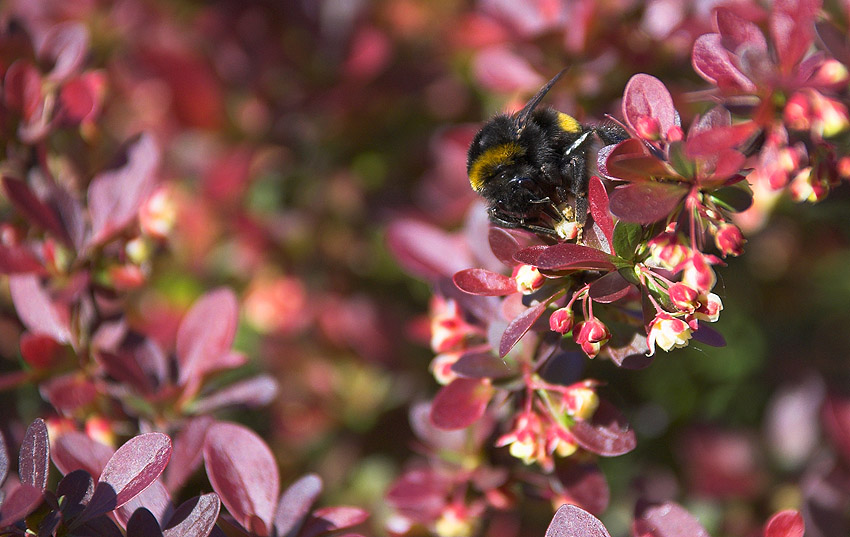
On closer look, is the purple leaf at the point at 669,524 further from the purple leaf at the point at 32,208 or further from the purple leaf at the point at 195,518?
the purple leaf at the point at 32,208

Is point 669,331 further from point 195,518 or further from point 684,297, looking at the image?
point 195,518

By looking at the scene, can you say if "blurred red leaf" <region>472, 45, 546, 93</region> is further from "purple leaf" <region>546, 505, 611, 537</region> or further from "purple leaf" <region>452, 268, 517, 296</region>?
"purple leaf" <region>546, 505, 611, 537</region>

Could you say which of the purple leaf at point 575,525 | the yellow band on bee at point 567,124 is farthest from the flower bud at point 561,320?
the yellow band on bee at point 567,124

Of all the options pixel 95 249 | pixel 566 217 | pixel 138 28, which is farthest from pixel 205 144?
pixel 566 217

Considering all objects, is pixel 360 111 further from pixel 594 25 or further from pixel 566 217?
pixel 566 217

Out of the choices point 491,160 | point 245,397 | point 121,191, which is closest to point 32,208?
point 121,191
